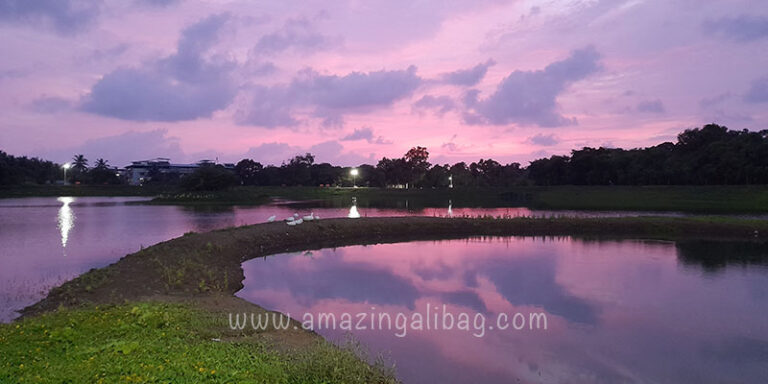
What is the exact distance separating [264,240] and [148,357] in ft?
69.4

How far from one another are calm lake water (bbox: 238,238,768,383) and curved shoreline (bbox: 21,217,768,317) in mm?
1817

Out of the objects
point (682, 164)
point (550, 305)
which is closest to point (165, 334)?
point (550, 305)

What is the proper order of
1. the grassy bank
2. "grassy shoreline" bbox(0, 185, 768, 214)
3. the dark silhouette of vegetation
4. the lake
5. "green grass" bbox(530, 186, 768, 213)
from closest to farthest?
the lake, "green grass" bbox(530, 186, 768, 213), the grassy bank, "grassy shoreline" bbox(0, 185, 768, 214), the dark silhouette of vegetation

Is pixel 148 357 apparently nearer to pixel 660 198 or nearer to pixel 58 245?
pixel 58 245

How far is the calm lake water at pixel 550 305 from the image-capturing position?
448 inches

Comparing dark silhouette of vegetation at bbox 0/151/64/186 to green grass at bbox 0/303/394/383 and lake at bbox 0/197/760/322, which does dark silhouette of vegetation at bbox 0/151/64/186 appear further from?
green grass at bbox 0/303/394/383

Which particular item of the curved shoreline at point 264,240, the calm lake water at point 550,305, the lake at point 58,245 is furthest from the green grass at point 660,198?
the lake at point 58,245

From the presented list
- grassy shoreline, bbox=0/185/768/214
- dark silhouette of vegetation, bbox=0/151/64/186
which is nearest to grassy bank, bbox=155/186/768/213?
grassy shoreline, bbox=0/185/768/214

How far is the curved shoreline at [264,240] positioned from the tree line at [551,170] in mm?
60050

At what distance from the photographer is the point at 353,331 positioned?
45.4 feet

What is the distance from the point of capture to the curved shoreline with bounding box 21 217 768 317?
51.6ft

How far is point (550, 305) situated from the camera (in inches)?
661

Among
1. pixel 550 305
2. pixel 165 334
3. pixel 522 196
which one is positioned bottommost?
pixel 550 305

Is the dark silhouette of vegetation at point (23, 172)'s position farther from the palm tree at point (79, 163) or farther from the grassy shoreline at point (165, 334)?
the grassy shoreline at point (165, 334)
